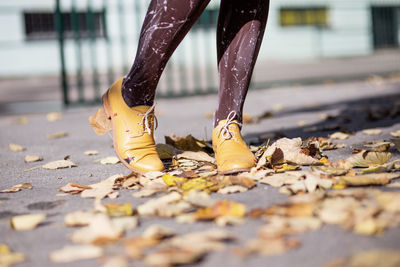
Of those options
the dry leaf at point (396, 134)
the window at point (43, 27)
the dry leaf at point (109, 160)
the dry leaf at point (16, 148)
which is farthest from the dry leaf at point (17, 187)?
the window at point (43, 27)

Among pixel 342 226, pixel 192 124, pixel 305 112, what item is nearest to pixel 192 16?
pixel 342 226

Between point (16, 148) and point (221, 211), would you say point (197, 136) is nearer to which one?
point (16, 148)

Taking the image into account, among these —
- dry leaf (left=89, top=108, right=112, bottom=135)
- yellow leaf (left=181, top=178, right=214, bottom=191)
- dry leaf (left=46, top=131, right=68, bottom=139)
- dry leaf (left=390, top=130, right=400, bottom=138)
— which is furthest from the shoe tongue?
dry leaf (left=46, top=131, right=68, bottom=139)

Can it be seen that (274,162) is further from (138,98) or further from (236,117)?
(138,98)

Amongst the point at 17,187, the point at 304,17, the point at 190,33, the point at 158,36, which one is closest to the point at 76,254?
the point at 17,187

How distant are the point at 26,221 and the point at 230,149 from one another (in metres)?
0.77

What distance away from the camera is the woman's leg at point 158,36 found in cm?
166

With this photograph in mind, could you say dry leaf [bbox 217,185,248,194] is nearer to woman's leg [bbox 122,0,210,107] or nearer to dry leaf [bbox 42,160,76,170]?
woman's leg [bbox 122,0,210,107]

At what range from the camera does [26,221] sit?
1266mm

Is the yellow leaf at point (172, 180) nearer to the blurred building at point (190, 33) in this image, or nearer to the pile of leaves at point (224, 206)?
the pile of leaves at point (224, 206)

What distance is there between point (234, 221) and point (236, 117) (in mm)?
755

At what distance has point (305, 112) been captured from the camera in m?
3.76

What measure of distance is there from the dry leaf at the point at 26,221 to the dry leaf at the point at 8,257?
149 millimetres

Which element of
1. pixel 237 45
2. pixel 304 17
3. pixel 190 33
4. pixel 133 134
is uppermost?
pixel 304 17
